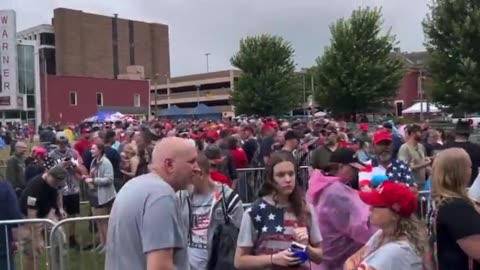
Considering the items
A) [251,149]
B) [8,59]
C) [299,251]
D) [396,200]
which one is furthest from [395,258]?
[8,59]

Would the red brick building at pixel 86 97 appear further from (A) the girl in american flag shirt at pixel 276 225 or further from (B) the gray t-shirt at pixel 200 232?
(A) the girl in american flag shirt at pixel 276 225

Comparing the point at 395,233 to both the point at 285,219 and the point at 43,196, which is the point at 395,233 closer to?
the point at 285,219

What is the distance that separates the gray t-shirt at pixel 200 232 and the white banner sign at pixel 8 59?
59374 mm

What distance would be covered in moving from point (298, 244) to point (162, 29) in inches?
5170

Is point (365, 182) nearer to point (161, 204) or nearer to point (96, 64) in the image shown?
point (161, 204)

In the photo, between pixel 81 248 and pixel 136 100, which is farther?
pixel 136 100

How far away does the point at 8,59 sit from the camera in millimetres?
61062

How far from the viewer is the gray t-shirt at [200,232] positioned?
16.6 ft

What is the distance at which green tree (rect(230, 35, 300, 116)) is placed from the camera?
4969 centimetres

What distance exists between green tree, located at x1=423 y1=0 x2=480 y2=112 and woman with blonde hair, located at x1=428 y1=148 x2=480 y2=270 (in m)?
28.6

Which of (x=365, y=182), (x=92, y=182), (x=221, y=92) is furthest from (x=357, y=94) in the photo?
(x=221, y=92)

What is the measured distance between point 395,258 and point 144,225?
4.27 ft

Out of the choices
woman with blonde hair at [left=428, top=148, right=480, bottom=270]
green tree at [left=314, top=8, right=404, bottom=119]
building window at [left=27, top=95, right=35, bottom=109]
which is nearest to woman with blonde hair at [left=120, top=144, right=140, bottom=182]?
woman with blonde hair at [left=428, top=148, right=480, bottom=270]

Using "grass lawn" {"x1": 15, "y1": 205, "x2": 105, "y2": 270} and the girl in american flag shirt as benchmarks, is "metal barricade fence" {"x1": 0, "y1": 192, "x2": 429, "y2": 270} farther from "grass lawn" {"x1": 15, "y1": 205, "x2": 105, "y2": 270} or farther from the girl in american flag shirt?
the girl in american flag shirt
